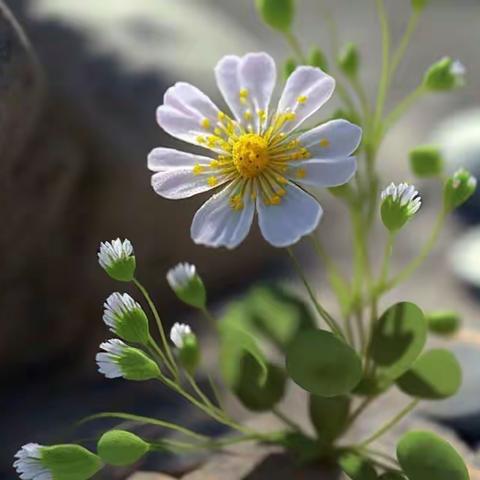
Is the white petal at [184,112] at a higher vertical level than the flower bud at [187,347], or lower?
higher

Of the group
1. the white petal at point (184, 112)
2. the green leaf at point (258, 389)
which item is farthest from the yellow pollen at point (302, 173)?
the green leaf at point (258, 389)

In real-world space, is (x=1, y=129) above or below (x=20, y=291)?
above

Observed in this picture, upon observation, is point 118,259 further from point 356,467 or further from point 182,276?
point 356,467

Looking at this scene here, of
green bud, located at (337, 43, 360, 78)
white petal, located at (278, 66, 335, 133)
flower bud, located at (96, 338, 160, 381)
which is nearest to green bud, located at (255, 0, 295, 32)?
green bud, located at (337, 43, 360, 78)

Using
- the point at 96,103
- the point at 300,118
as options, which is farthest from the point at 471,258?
the point at 300,118

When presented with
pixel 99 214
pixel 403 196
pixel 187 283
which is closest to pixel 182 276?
pixel 187 283

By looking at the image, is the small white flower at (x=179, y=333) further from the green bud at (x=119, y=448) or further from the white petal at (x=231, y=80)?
the white petal at (x=231, y=80)

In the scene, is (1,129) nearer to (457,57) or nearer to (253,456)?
(253,456)
